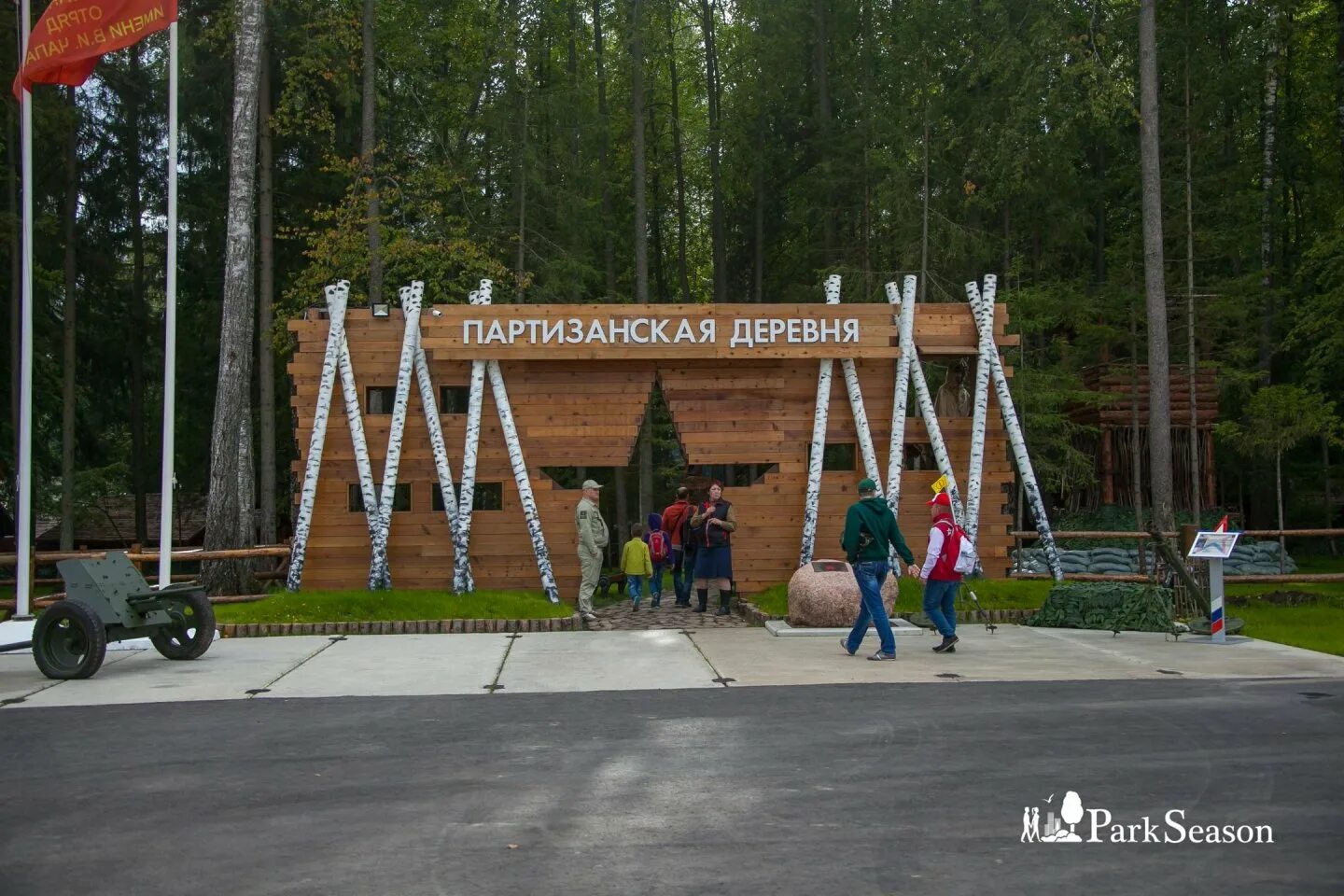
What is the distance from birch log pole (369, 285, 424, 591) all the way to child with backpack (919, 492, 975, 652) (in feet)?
24.8

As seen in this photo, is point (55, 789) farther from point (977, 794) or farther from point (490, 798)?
point (977, 794)

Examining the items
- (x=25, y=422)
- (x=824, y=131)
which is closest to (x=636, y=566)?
(x=25, y=422)

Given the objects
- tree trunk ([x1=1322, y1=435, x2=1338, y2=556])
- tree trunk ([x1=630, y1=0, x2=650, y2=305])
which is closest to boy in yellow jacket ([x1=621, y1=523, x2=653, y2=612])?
tree trunk ([x1=630, y1=0, x2=650, y2=305])

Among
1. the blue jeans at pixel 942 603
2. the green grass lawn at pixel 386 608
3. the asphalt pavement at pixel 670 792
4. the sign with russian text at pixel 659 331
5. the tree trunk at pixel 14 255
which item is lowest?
the asphalt pavement at pixel 670 792

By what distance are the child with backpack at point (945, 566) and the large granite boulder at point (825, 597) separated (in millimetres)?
1793

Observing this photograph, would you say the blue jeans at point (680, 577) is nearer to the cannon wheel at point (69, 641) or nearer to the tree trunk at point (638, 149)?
the cannon wheel at point (69, 641)

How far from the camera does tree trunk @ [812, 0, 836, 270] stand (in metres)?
34.4

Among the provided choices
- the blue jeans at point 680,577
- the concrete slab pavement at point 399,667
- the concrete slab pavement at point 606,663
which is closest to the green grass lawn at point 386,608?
the concrete slab pavement at point 399,667

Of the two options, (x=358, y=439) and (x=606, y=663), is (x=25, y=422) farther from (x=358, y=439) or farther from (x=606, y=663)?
(x=606, y=663)

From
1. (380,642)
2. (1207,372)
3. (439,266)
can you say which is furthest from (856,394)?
(1207,372)

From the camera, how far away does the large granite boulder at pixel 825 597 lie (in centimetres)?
1523

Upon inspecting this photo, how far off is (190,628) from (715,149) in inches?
1049

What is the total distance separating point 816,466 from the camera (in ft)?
59.5

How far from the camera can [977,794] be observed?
6965mm
